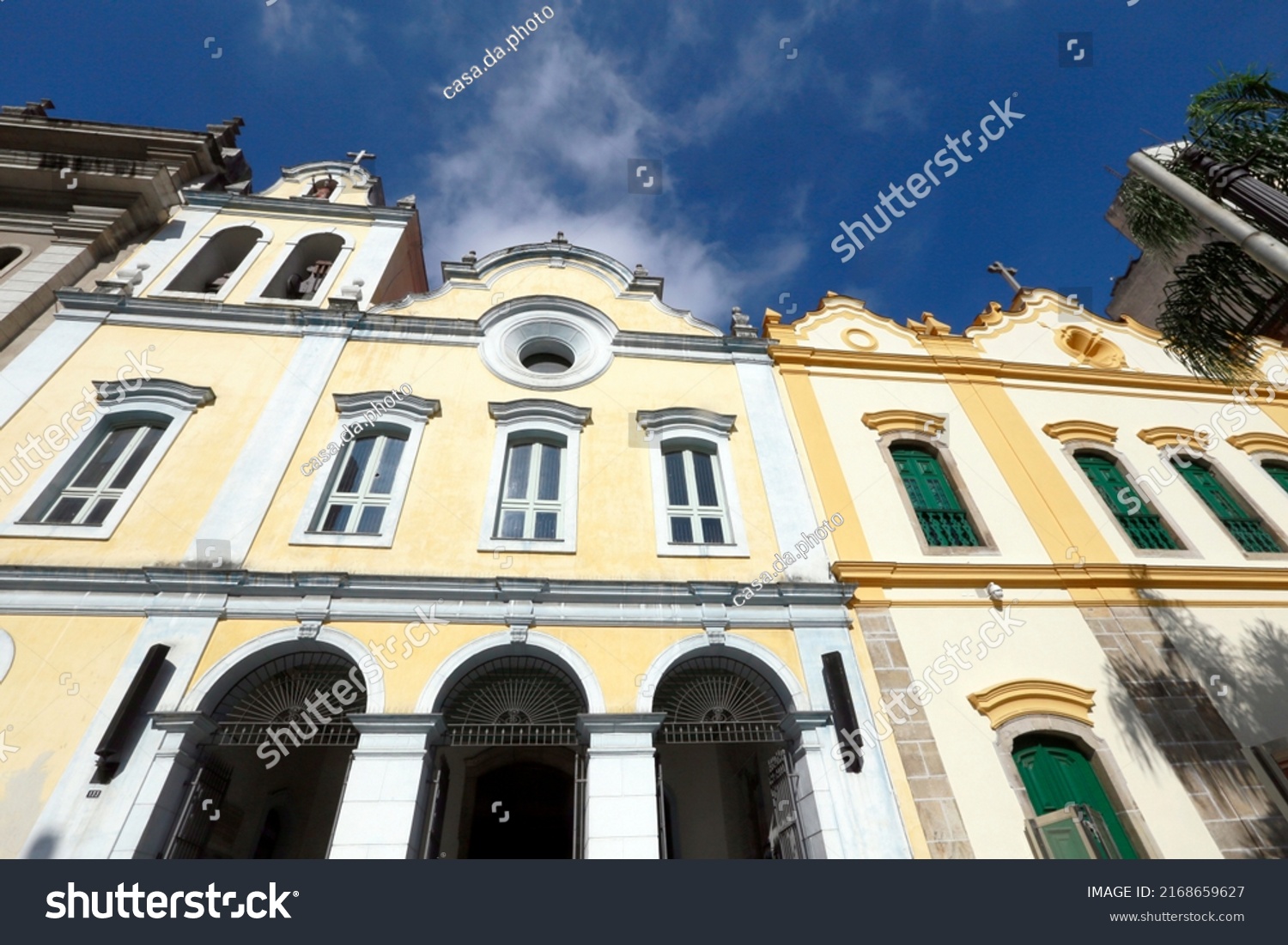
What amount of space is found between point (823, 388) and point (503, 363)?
602 cm

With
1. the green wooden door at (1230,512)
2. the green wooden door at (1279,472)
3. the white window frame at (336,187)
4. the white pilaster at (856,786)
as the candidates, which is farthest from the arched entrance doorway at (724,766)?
the white window frame at (336,187)

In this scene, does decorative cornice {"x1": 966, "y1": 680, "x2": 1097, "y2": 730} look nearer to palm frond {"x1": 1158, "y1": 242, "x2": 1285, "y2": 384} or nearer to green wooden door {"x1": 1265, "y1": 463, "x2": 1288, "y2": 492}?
palm frond {"x1": 1158, "y1": 242, "x2": 1285, "y2": 384}

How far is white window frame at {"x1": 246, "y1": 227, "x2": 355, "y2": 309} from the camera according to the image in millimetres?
12250

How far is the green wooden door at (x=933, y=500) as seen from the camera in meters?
9.86

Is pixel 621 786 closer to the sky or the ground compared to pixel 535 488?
closer to the ground

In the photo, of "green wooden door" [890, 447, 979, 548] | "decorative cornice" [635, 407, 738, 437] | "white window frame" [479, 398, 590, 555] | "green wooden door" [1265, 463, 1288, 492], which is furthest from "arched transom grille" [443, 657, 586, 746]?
"green wooden door" [1265, 463, 1288, 492]

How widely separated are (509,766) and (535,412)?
565 centimetres

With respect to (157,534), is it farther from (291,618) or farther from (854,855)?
(854,855)

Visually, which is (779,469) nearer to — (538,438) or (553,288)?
(538,438)

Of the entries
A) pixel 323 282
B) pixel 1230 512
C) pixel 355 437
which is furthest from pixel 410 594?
pixel 1230 512

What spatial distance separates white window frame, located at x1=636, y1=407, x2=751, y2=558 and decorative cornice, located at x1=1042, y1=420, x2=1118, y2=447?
20.5ft

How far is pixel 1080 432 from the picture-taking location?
38.9ft
